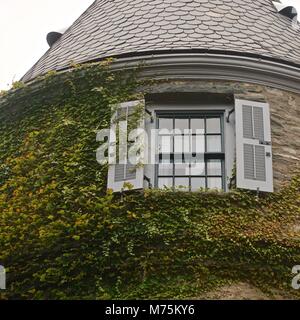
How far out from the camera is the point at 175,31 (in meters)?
11.3

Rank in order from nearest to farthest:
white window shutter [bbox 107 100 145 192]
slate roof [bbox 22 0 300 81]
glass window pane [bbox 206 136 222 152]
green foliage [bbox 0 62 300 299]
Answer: green foliage [bbox 0 62 300 299] < white window shutter [bbox 107 100 145 192] < glass window pane [bbox 206 136 222 152] < slate roof [bbox 22 0 300 81]

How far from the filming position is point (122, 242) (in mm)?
9086

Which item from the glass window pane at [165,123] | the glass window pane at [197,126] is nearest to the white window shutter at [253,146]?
the glass window pane at [197,126]

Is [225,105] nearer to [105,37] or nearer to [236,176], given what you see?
[236,176]

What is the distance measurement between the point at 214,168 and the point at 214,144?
34cm

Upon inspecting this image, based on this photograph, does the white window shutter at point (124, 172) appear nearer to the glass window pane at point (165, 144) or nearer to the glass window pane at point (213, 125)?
the glass window pane at point (165, 144)

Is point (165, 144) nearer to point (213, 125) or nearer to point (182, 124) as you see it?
point (182, 124)

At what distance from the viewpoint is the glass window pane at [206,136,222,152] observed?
1028cm

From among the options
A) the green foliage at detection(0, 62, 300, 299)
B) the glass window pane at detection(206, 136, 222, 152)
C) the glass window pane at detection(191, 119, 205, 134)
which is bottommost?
the green foliage at detection(0, 62, 300, 299)

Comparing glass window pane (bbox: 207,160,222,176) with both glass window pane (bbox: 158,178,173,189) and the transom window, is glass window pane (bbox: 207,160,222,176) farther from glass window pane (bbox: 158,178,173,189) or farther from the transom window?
glass window pane (bbox: 158,178,173,189)

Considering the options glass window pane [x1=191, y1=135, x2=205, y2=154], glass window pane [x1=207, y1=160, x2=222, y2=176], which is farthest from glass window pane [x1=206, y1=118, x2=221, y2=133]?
glass window pane [x1=207, y1=160, x2=222, y2=176]

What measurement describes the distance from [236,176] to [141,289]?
1920 mm

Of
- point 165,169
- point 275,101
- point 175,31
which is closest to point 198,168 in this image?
point 165,169

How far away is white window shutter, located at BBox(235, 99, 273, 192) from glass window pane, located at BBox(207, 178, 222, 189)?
1.33ft
